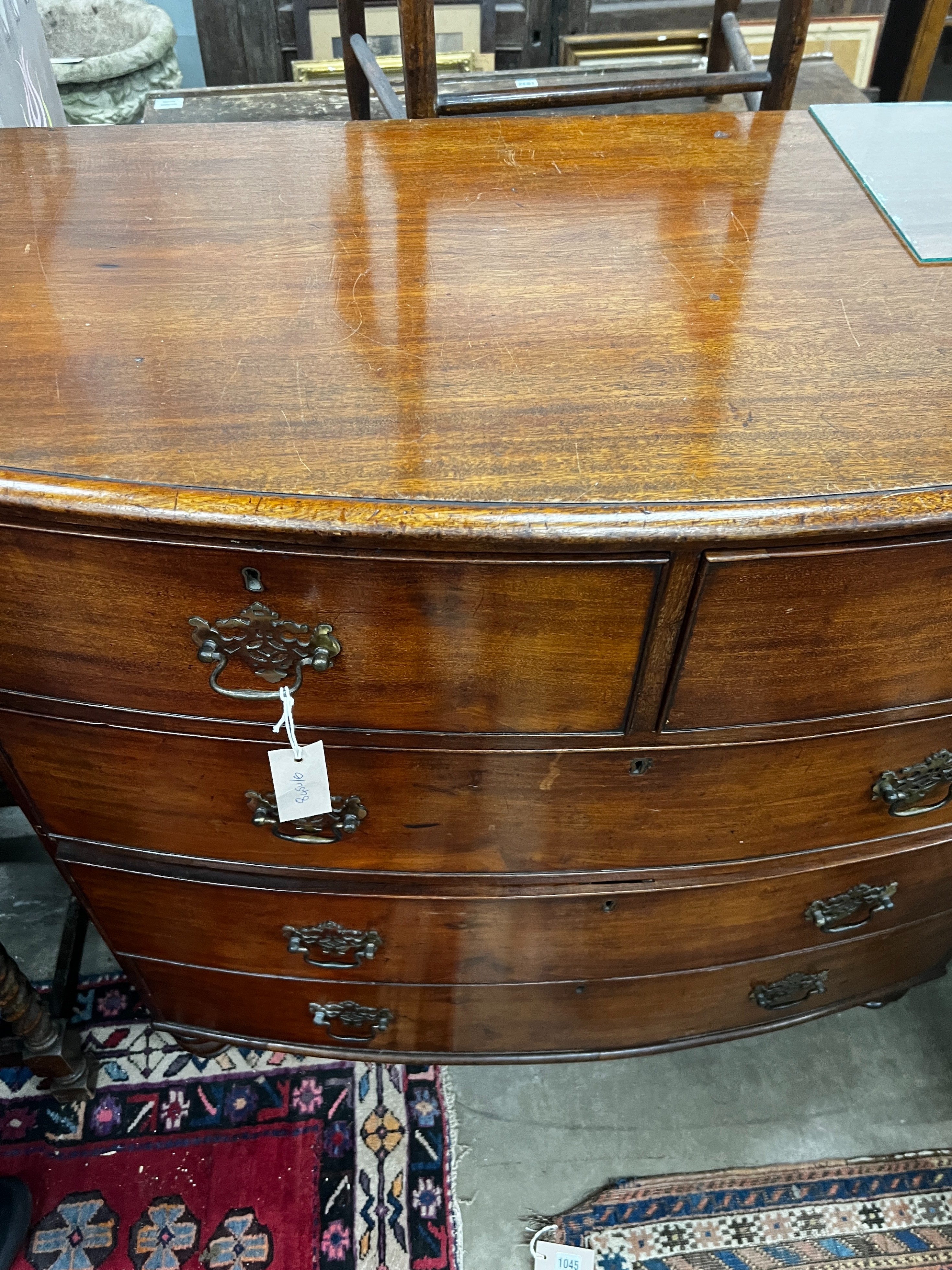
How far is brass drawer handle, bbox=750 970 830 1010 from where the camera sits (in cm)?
108

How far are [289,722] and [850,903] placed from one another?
2.02ft

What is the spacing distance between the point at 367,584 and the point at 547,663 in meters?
0.14

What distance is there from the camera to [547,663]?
0.65m

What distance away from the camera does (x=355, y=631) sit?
0.63 metres

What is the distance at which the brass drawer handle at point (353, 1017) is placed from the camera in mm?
1072

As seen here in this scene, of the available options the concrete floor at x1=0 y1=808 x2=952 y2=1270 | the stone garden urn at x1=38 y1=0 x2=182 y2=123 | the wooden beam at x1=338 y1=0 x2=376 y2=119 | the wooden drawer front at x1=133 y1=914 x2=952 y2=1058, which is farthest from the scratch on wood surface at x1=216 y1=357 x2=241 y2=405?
the stone garden urn at x1=38 y1=0 x2=182 y2=123

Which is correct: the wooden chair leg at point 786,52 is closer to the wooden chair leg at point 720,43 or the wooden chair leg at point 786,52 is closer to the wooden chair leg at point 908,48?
the wooden chair leg at point 720,43

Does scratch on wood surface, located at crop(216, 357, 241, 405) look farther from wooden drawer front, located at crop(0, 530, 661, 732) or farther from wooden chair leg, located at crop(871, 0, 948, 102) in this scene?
wooden chair leg, located at crop(871, 0, 948, 102)

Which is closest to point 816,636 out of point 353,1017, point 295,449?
point 295,449

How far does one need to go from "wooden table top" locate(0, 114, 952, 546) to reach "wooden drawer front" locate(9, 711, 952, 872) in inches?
9.5

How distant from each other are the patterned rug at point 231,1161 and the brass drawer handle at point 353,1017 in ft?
0.60

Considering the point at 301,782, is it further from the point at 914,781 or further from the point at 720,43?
the point at 720,43

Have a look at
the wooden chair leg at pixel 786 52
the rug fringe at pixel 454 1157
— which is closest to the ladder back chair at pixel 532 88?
the wooden chair leg at pixel 786 52

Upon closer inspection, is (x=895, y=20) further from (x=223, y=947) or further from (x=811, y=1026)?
(x=223, y=947)
